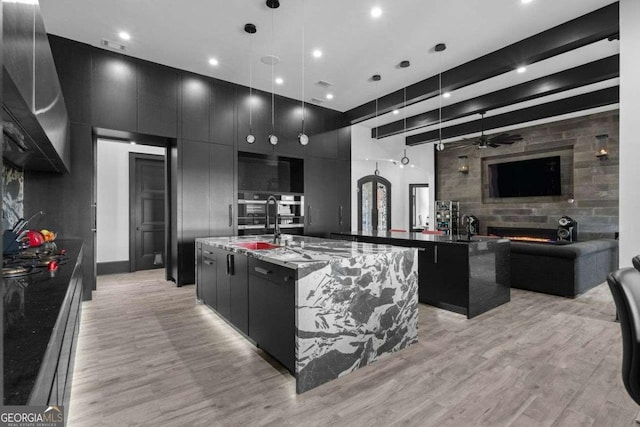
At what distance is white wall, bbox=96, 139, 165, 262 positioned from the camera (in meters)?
5.92

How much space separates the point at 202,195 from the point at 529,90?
Answer: 5778 millimetres

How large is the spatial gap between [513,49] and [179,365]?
210 inches

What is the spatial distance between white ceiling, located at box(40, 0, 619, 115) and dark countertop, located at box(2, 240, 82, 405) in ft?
10.8

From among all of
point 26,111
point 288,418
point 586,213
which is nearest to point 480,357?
point 288,418

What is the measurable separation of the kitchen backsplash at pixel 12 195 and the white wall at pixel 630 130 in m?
6.21

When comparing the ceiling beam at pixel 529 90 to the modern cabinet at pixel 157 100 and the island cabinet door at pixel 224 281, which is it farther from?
the island cabinet door at pixel 224 281

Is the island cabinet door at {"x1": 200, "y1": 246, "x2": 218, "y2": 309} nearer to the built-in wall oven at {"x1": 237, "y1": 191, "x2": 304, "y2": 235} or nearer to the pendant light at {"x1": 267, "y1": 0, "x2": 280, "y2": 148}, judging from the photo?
the pendant light at {"x1": 267, "y1": 0, "x2": 280, "y2": 148}

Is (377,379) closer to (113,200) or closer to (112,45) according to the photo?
(112,45)

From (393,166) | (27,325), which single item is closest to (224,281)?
(27,325)

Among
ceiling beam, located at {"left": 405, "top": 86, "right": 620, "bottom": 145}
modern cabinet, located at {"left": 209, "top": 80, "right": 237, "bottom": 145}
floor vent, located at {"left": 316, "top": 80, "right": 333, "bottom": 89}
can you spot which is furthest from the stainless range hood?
ceiling beam, located at {"left": 405, "top": 86, "right": 620, "bottom": 145}

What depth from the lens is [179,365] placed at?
8.32 feet

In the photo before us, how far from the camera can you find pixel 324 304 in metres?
2.24

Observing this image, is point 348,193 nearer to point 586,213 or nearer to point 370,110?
point 370,110

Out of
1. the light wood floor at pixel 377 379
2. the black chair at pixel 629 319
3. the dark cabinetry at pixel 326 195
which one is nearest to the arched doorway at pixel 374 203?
the dark cabinetry at pixel 326 195
